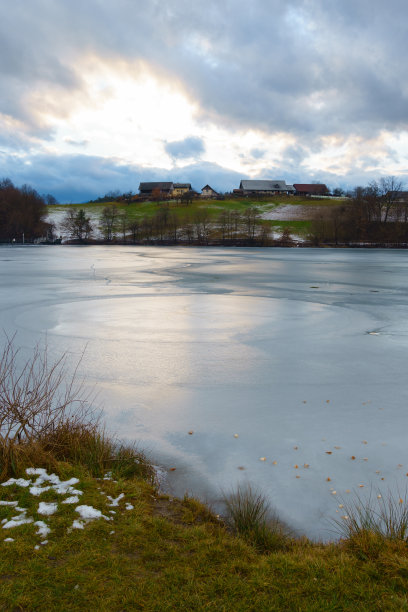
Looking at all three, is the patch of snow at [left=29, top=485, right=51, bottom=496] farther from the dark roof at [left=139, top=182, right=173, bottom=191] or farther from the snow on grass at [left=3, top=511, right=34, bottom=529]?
the dark roof at [left=139, top=182, right=173, bottom=191]

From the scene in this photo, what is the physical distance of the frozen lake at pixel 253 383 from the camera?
162 inches

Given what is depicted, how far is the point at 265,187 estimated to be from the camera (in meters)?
→ 112

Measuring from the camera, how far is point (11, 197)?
70438 mm

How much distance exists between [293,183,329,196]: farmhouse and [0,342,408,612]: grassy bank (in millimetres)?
111772

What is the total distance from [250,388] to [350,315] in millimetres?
6236

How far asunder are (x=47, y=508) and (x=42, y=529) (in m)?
0.28

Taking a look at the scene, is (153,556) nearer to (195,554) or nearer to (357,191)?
(195,554)

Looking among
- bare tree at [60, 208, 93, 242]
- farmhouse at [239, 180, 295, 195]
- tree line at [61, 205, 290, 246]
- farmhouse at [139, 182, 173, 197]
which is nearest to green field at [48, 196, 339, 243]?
tree line at [61, 205, 290, 246]

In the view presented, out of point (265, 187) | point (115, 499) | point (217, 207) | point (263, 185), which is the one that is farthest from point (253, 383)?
point (263, 185)

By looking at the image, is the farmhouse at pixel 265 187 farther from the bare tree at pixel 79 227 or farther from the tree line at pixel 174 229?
the bare tree at pixel 79 227

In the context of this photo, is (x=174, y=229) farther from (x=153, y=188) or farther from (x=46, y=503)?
(x=46, y=503)

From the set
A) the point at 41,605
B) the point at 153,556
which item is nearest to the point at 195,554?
the point at 153,556

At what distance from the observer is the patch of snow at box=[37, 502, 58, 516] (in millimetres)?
3312

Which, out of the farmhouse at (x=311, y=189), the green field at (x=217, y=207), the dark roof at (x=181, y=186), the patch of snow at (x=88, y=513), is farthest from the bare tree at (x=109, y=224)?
the patch of snow at (x=88, y=513)
